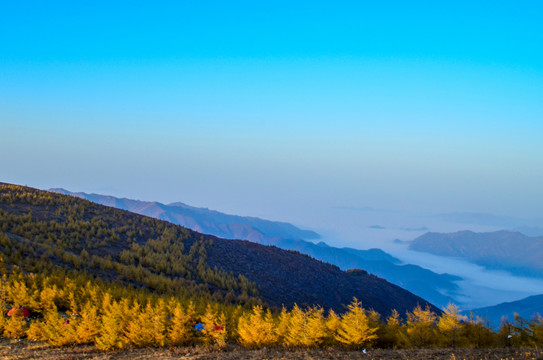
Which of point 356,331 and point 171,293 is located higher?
point 356,331

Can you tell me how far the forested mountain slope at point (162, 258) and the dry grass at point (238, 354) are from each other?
7.72 metres

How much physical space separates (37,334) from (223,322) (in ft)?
20.3

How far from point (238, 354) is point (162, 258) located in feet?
56.7

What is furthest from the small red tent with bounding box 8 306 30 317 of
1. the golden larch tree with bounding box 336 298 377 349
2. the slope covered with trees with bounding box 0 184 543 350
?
the golden larch tree with bounding box 336 298 377 349

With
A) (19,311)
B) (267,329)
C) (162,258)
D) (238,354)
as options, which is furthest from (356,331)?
(162,258)

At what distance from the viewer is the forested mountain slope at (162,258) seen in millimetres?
20969

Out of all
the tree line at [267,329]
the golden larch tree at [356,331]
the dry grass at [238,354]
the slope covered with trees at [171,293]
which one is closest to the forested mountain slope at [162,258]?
the slope covered with trees at [171,293]

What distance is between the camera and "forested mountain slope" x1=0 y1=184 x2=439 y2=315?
21.0 m

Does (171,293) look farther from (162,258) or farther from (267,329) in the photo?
(267,329)

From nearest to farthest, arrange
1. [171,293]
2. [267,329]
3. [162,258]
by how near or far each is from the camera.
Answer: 1. [267,329]
2. [171,293]
3. [162,258]

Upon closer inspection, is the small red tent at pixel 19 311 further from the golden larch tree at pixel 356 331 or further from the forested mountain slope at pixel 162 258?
the golden larch tree at pixel 356 331

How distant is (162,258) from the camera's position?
85.0 feet

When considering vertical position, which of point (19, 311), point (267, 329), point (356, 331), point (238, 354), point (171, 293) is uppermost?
point (356, 331)

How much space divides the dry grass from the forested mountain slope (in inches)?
304
